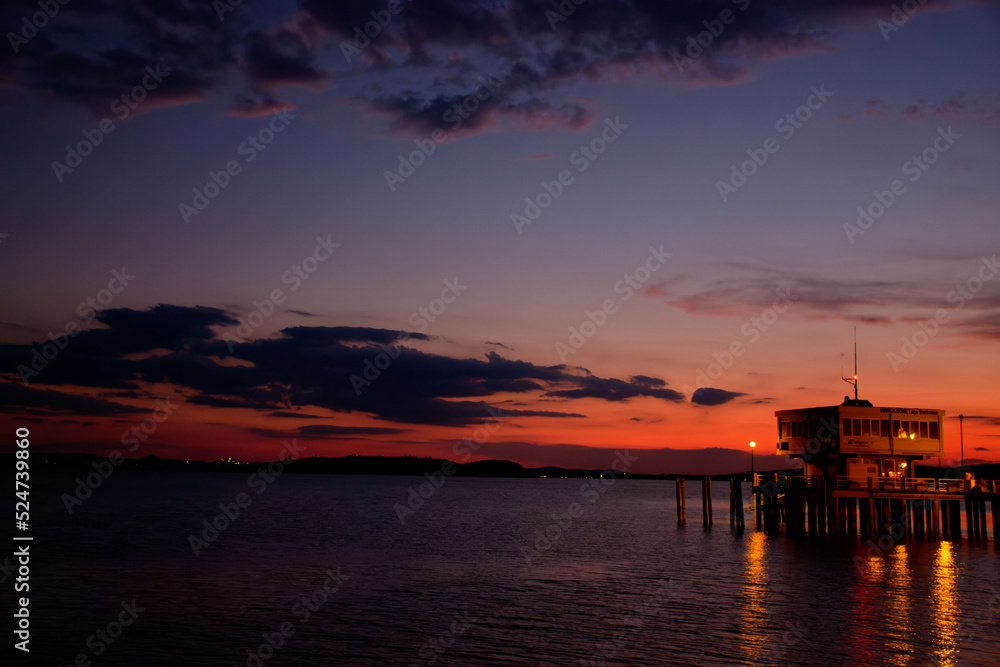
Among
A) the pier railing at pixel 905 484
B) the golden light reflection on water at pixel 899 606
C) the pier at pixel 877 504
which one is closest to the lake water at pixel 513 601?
the golden light reflection on water at pixel 899 606

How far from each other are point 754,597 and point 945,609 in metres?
6.97

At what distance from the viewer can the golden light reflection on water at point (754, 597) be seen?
2644 centimetres

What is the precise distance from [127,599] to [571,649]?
18.6m

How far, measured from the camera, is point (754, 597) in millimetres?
35375

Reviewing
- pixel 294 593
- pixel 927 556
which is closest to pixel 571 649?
pixel 294 593

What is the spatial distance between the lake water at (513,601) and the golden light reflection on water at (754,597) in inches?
5.6

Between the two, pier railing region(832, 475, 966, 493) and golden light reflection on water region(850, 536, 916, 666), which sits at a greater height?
pier railing region(832, 475, 966, 493)

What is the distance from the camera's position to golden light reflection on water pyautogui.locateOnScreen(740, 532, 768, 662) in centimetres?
2644

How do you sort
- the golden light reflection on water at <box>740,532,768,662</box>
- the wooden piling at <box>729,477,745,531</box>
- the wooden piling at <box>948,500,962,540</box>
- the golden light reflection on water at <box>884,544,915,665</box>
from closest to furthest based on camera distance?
the golden light reflection on water at <box>884,544,915,665</box>
the golden light reflection on water at <box>740,532,768,662</box>
the wooden piling at <box>948,500,962,540</box>
the wooden piling at <box>729,477,745,531</box>

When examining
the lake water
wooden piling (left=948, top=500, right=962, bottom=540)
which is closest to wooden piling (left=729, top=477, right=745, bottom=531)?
the lake water

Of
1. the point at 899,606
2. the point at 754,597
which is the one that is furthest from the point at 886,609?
the point at 754,597

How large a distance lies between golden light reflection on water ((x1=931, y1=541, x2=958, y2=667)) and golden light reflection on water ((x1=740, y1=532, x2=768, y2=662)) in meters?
5.05

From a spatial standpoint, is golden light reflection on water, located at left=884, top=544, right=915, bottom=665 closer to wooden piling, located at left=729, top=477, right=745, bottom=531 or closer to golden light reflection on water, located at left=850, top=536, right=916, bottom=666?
golden light reflection on water, located at left=850, top=536, right=916, bottom=666

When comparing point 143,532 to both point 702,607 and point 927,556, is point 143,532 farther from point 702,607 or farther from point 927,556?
point 927,556
